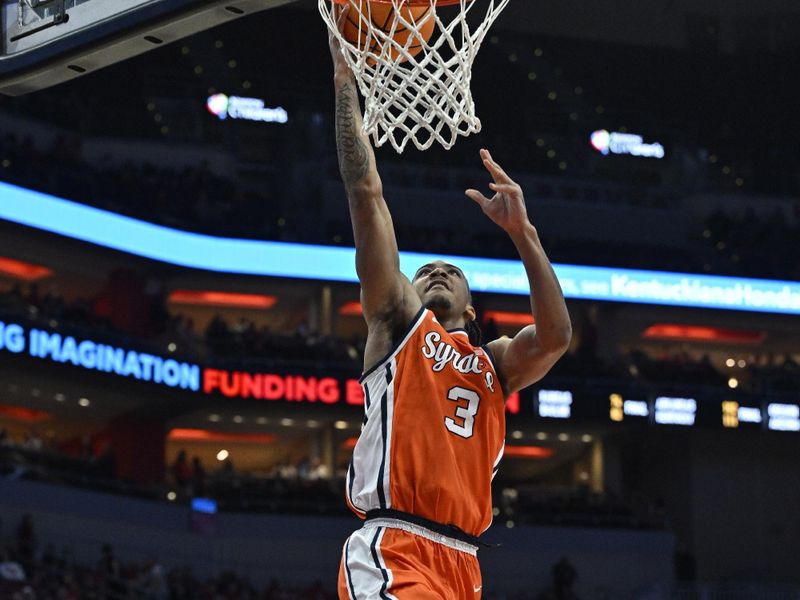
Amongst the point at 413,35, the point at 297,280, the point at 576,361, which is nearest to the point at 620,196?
the point at 576,361

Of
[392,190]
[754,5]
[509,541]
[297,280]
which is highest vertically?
[754,5]

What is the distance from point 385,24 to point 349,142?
2.07 ft

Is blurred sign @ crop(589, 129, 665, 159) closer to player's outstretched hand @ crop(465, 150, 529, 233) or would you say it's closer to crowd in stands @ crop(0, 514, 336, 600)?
crowd in stands @ crop(0, 514, 336, 600)

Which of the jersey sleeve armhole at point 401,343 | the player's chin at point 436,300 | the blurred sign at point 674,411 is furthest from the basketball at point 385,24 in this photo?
the blurred sign at point 674,411

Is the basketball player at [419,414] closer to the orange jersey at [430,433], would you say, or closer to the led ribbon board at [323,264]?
the orange jersey at [430,433]

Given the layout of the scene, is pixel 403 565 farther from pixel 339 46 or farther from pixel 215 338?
pixel 215 338

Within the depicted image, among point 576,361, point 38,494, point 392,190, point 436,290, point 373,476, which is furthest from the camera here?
point 392,190

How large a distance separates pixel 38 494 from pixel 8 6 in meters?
17.1

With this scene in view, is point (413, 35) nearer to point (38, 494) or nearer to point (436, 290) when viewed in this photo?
point (436, 290)

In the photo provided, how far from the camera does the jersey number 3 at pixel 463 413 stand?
18.1 feet

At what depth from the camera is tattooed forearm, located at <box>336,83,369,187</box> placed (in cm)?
559

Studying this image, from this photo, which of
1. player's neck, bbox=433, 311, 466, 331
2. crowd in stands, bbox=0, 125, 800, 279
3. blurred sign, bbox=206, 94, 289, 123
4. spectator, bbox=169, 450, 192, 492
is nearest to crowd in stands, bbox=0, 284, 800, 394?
crowd in stands, bbox=0, 125, 800, 279

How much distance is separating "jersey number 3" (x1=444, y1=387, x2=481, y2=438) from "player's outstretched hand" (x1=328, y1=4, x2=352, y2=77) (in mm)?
1414

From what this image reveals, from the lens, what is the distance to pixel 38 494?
72.2 feet
